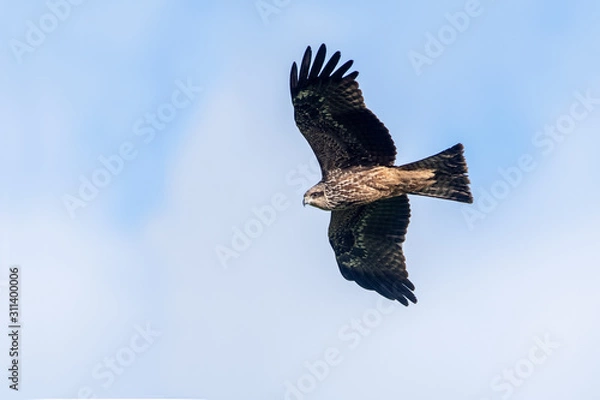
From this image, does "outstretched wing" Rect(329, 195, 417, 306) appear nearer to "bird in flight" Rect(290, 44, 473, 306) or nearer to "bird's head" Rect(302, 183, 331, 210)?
"bird in flight" Rect(290, 44, 473, 306)

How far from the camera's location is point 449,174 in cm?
1902

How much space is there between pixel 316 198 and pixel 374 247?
1.66 metres

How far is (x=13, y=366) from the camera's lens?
20.5 meters

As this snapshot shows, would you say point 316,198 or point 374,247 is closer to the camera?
point 316,198

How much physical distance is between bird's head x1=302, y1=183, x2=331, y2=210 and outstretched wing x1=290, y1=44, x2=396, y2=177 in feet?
1.25

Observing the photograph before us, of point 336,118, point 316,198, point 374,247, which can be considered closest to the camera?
point 336,118

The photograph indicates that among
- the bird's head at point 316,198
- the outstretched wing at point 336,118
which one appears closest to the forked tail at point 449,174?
the outstretched wing at point 336,118

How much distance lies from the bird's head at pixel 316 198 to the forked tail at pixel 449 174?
53.2 inches

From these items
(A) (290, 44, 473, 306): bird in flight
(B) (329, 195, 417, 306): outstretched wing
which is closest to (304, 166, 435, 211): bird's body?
(A) (290, 44, 473, 306): bird in flight

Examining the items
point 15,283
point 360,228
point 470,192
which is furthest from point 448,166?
point 15,283

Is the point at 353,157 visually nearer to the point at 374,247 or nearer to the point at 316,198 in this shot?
the point at 316,198

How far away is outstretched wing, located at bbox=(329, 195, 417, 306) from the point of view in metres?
19.9

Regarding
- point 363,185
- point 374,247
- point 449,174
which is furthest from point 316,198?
point 449,174

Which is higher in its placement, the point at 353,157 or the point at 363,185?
the point at 353,157
